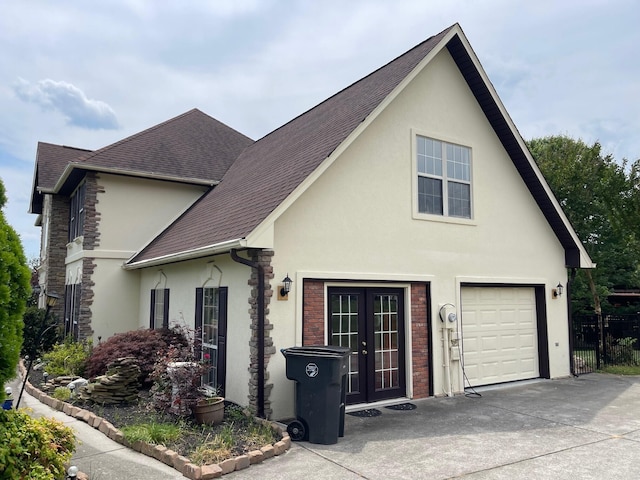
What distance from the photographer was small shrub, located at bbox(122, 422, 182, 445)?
6.68 metres

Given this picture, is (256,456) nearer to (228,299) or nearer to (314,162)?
(228,299)

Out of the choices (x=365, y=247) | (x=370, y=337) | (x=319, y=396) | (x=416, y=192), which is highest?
(x=416, y=192)

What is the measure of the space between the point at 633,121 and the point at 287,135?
14681mm

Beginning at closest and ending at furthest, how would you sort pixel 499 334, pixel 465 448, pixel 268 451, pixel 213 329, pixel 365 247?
pixel 268 451 → pixel 465 448 → pixel 365 247 → pixel 213 329 → pixel 499 334

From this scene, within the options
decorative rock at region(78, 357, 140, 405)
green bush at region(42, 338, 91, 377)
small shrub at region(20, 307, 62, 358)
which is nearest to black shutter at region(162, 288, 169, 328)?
green bush at region(42, 338, 91, 377)

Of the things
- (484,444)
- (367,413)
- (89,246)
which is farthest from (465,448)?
(89,246)

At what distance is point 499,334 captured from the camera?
38.3ft

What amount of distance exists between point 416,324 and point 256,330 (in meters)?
3.53

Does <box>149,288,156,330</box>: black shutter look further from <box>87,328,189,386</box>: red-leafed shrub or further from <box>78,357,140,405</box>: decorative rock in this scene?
<box>78,357,140,405</box>: decorative rock

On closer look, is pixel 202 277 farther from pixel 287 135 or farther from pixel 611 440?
pixel 611 440

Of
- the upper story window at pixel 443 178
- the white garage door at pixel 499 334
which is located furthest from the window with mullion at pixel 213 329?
the white garage door at pixel 499 334

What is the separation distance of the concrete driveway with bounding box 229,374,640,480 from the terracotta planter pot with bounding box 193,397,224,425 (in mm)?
1477

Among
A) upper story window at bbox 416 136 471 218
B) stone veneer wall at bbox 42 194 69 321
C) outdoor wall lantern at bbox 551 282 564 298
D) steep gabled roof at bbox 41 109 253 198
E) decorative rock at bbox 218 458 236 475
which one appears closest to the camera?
decorative rock at bbox 218 458 236 475

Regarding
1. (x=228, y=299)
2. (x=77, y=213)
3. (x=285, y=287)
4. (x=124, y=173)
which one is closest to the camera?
(x=285, y=287)
